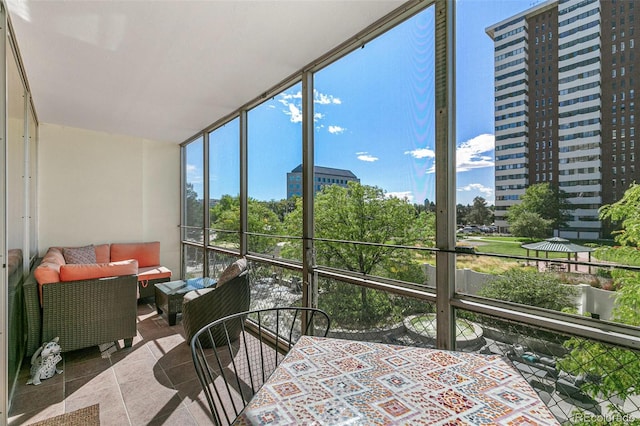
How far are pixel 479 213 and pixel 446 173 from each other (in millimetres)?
298

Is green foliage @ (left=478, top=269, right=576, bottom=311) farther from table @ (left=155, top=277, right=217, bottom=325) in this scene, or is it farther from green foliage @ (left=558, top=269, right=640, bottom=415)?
table @ (left=155, top=277, right=217, bottom=325)

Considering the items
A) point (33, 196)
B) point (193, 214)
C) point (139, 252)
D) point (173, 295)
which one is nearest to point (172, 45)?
point (173, 295)

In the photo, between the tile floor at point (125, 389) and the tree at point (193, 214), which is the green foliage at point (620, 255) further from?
the tree at point (193, 214)

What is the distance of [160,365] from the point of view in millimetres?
2863

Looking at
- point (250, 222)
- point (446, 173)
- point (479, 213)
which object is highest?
point (446, 173)

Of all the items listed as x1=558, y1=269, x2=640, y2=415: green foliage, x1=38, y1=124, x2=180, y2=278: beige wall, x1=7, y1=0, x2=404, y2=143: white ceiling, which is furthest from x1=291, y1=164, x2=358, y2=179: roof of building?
x1=38, y1=124, x2=180, y2=278: beige wall

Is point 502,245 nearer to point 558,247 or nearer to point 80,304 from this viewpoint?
point 558,247

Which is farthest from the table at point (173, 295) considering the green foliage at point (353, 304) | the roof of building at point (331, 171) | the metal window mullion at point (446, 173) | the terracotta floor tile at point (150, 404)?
the metal window mullion at point (446, 173)

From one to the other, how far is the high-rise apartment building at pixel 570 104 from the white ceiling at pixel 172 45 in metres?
0.89

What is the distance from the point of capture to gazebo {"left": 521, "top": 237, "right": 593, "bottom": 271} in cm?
147

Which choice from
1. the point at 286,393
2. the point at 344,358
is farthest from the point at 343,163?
the point at 286,393

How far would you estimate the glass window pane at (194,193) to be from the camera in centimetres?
538

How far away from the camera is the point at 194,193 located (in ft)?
18.5

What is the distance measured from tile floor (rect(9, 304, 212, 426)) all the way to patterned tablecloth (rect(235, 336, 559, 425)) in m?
1.46
